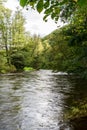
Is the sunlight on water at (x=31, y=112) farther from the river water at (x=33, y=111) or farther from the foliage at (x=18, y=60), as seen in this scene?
the foliage at (x=18, y=60)

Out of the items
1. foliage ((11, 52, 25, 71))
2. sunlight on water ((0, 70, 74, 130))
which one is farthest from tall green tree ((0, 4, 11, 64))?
sunlight on water ((0, 70, 74, 130))

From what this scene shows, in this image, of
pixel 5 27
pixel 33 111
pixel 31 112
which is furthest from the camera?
pixel 5 27

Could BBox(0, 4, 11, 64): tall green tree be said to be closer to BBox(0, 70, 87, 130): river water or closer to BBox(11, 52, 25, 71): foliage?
BBox(11, 52, 25, 71): foliage

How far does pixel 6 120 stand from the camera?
11.6 meters

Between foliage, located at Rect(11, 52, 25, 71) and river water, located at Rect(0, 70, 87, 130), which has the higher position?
river water, located at Rect(0, 70, 87, 130)

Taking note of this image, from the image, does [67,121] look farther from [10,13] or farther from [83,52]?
[10,13]

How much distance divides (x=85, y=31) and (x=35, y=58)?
56.8m

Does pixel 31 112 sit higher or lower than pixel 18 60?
higher

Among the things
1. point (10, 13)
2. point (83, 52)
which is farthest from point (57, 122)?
point (10, 13)

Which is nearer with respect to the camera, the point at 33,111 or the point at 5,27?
the point at 33,111

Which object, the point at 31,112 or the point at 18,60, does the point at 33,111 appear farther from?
the point at 18,60

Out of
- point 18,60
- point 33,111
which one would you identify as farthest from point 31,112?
point 18,60

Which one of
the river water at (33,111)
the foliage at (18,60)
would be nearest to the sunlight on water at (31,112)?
the river water at (33,111)

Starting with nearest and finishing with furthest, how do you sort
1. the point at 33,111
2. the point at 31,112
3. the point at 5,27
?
the point at 31,112 → the point at 33,111 → the point at 5,27
